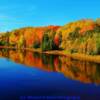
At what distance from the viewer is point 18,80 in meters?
40.3

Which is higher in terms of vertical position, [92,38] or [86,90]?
[92,38]

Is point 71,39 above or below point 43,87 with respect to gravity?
above

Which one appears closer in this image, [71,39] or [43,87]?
[43,87]

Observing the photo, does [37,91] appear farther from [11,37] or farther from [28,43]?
[11,37]

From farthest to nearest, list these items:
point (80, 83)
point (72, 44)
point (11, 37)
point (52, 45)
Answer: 1. point (11, 37)
2. point (52, 45)
3. point (72, 44)
4. point (80, 83)

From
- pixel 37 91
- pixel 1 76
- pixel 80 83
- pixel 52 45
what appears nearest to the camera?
pixel 37 91

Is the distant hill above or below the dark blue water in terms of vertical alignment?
above

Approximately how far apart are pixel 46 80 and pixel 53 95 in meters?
9.80

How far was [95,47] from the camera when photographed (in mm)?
71062

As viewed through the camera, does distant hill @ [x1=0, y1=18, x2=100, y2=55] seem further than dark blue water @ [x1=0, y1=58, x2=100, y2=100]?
Yes

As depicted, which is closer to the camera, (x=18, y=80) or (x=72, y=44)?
(x=18, y=80)

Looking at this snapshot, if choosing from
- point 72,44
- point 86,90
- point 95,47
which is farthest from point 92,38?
point 86,90

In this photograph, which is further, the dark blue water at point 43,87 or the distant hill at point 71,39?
the distant hill at point 71,39

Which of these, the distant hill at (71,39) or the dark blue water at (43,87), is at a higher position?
the distant hill at (71,39)
